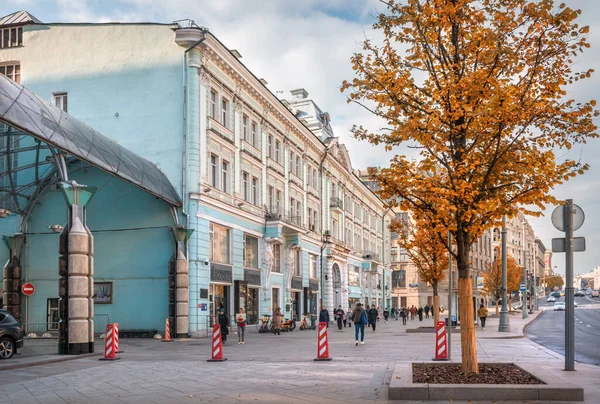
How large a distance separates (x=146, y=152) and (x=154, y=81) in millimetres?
3517

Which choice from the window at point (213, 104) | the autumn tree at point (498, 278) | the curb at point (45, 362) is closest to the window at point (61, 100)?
the window at point (213, 104)

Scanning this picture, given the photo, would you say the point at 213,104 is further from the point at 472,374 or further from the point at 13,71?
the point at 472,374

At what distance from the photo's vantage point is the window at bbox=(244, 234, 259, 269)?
37.7 metres

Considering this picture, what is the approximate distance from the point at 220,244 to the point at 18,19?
637 inches

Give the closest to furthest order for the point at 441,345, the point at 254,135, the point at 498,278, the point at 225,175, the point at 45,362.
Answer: the point at 441,345 < the point at 45,362 < the point at 225,175 < the point at 254,135 < the point at 498,278

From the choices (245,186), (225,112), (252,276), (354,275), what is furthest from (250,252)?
(354,275)

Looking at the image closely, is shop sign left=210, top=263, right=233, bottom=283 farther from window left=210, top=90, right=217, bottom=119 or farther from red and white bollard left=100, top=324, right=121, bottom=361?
red and white bollard left=100, top=324, right=121, bottom=361

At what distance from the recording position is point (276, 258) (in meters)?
41.9

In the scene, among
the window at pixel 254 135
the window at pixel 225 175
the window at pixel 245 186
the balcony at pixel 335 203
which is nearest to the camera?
the window at pixel 225 175

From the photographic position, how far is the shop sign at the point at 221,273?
32.9 m

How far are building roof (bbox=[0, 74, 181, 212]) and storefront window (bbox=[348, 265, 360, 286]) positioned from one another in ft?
111

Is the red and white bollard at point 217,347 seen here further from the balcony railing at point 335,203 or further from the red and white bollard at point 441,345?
the balcony railing at point 335,203

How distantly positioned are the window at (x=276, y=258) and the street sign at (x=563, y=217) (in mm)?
27981

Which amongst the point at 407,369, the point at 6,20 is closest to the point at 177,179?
the point at 6,20
